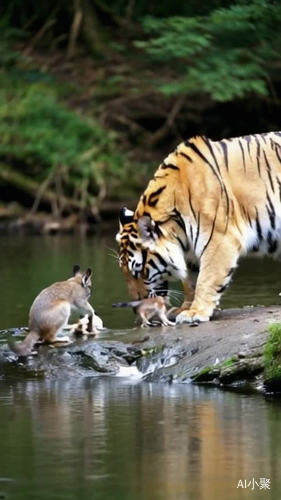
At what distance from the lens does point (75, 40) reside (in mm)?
34188

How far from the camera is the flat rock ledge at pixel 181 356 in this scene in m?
10.5

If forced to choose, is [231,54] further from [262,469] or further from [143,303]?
[262,469]

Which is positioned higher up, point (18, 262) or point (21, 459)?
point (21, 459)

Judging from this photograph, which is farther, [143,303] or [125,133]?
[125,133]

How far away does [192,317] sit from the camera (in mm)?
11883

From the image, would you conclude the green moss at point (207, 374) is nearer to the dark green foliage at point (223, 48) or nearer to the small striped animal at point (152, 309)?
the small striped animal at point (152, 309)

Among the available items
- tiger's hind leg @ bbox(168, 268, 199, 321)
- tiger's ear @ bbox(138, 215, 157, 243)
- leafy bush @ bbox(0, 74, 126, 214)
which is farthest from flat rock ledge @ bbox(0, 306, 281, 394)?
leafy bush @ bbox(0, 74, 126, 214)

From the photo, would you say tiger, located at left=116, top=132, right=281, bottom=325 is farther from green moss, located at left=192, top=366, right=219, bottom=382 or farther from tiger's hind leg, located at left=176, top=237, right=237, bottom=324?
green moss, located at left=192, top=366, right=219, bottom=382

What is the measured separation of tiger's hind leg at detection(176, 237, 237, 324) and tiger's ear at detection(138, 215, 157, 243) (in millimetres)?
544

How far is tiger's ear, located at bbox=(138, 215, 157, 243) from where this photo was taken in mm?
12094

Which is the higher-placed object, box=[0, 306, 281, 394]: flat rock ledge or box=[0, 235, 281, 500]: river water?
box=[0, 235, 281, 500]: river water

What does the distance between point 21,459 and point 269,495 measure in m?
1.76

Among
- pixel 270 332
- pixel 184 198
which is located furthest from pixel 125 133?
pixel 270 332

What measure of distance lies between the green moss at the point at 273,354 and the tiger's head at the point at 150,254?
1.95 m
